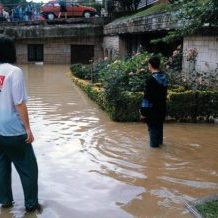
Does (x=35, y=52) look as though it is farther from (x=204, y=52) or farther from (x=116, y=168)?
(x=116, y=168)

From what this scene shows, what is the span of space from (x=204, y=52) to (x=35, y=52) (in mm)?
23053

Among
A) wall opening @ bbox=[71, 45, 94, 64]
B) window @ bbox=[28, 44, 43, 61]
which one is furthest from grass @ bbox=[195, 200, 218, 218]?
window @ bbox=[28, 44, 43, 61]

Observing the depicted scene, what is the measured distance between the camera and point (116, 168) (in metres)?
7.15

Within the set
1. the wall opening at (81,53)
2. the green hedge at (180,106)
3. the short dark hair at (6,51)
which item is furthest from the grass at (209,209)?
the wall opening at (81,53)

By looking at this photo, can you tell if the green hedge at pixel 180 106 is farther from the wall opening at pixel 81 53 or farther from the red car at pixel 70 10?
the red car at pixel 70 10

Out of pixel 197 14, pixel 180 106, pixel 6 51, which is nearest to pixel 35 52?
pixel 180 106

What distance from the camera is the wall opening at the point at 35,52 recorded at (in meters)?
34.4

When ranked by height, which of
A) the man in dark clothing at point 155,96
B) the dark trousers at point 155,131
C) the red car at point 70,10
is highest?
the red car at point 70,10

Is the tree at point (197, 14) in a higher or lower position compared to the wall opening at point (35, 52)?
higher

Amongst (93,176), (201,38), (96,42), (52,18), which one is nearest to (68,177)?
(93,176)

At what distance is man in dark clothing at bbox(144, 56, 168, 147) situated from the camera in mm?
8000

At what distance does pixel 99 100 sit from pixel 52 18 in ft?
81.6

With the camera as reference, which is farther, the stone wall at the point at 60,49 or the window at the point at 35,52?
the window at the point at 35,52

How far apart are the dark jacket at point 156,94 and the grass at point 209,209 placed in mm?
2868
